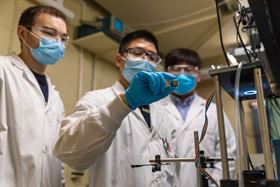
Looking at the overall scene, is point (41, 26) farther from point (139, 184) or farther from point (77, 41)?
point (139, 184)

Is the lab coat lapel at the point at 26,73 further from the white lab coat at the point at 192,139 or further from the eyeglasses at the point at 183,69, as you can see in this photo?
the eyeglasses at the point at 183,69

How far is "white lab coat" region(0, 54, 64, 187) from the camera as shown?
4.00ft

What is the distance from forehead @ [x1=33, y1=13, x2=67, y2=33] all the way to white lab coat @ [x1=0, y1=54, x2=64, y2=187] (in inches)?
9.4

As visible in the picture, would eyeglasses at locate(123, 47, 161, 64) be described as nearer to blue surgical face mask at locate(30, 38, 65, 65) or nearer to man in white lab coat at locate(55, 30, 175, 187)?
man in white lab coat at locate(55, 30, 175, 187)

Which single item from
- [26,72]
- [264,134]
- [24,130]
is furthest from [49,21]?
[264,134]

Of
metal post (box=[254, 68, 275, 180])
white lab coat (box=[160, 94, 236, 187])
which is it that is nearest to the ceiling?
white lab coat (box=[160, 94, 236, 187])

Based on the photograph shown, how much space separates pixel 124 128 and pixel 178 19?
186 centimetres

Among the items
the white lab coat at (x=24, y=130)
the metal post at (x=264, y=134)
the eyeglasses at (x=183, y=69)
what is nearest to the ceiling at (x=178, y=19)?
the eyeglasses at (x=183, y=69)

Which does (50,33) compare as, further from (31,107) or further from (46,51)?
(31,107)

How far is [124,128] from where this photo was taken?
4.40 ft

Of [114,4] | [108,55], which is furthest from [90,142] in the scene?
[114,4]

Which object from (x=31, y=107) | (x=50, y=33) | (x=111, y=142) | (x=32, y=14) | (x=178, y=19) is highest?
(x=178, y=19)

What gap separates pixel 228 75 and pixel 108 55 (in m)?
1.98

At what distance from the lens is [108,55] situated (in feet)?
8.75
